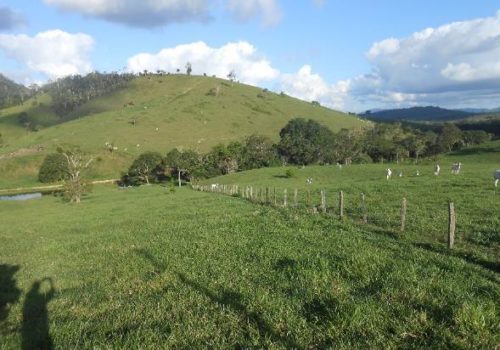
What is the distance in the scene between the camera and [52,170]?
156875mm

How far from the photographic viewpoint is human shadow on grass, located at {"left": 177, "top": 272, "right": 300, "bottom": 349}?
358 inches

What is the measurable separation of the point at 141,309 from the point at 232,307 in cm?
240

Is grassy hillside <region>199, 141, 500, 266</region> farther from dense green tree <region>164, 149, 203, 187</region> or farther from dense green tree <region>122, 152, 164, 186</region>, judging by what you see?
dense green tree <region>122, 152, 164, 186</region>

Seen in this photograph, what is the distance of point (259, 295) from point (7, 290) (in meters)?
10.4

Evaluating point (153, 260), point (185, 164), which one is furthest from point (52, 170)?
point (153, 260)

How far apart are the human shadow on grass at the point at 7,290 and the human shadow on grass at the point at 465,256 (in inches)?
558

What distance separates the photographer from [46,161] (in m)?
160

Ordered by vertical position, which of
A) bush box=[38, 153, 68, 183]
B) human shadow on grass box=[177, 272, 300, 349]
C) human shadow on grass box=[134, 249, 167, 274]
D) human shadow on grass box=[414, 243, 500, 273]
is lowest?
bush box=[38, 153, 68, 183]

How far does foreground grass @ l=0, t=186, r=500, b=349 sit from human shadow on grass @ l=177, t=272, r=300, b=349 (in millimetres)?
30

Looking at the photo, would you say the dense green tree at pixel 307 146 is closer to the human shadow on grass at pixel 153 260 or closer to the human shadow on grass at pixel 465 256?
the human shadow on grass at pixel 153 260

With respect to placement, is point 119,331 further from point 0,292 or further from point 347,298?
point 0,292

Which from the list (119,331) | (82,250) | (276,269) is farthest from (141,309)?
(82,250)

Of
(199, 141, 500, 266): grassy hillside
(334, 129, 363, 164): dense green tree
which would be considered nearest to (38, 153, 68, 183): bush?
(334, 129, 363, 164): dense green tree

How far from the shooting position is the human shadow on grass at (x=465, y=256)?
14.6m
